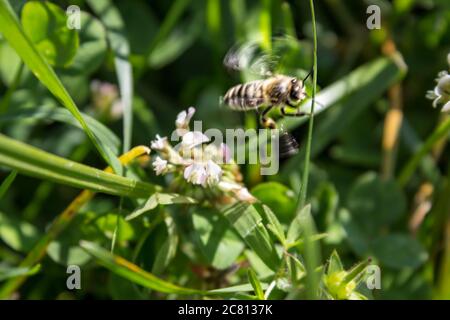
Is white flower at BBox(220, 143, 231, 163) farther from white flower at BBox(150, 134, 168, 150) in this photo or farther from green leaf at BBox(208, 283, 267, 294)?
green leaf at BBox(208, 283, 267, 294)

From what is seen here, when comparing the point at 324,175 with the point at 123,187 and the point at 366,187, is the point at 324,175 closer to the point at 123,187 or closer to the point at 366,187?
the point at 366,187

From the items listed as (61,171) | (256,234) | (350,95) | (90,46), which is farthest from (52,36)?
(350,95)

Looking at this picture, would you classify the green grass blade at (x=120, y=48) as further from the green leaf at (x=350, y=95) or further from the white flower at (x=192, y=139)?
the green leaf at (x=350, y=95)

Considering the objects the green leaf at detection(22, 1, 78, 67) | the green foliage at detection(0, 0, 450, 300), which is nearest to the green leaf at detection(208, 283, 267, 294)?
the green foliage at detection(0, 0, 450, 300)

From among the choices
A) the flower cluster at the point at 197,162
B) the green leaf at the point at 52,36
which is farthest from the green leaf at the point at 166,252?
the green leaf at the point at 52,36

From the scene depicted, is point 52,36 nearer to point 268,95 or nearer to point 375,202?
point 268,95
